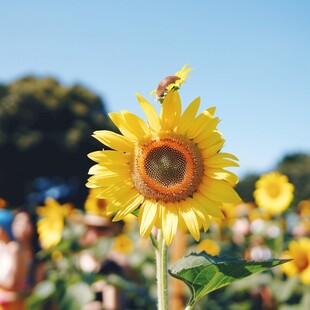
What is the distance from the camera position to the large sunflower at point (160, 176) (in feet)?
4.31

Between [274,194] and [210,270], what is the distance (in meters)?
3.76

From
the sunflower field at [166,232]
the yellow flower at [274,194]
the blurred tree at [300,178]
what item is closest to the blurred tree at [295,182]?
the blurred tree at [300,178]

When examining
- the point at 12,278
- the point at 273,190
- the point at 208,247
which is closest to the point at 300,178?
the point at 273,190

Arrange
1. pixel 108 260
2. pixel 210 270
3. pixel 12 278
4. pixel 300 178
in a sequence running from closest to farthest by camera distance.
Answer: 1. pixel 210 270
2. pixel 12 278
3. pixel 108 260
4. pixel 300 178

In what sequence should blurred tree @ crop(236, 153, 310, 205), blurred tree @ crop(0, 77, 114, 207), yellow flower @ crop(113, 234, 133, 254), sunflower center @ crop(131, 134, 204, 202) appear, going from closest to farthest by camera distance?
sunflower center @ crop(131, 134, 204, 202) → yellow flower @ crop(113, 234, 133, 254) → blurred tree @ crop(0, 77, 114, 207) → blurred tree @ crop(236, 153, 310, 205)

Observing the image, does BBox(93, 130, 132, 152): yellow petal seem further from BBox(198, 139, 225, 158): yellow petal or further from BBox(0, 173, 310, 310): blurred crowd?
BBox(0, 173, 310, 310): blurred crowd

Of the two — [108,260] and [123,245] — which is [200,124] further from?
[123,245]

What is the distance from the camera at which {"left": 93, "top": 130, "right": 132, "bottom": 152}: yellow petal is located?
1326 mm

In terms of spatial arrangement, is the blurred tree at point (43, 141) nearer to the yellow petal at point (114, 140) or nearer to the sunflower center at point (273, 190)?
the sunflower center at point (273, 190)

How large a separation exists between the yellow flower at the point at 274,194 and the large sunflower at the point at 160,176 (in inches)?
134

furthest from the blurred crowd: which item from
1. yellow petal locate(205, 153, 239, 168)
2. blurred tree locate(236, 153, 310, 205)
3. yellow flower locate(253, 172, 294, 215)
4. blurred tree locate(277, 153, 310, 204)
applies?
blurred tree locate(277, 153, 310, 204)

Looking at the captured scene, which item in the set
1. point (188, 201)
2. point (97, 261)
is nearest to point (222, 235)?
point (97, 261)

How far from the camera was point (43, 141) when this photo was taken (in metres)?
22.4

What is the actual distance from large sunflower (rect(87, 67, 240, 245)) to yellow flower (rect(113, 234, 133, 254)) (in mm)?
4082
